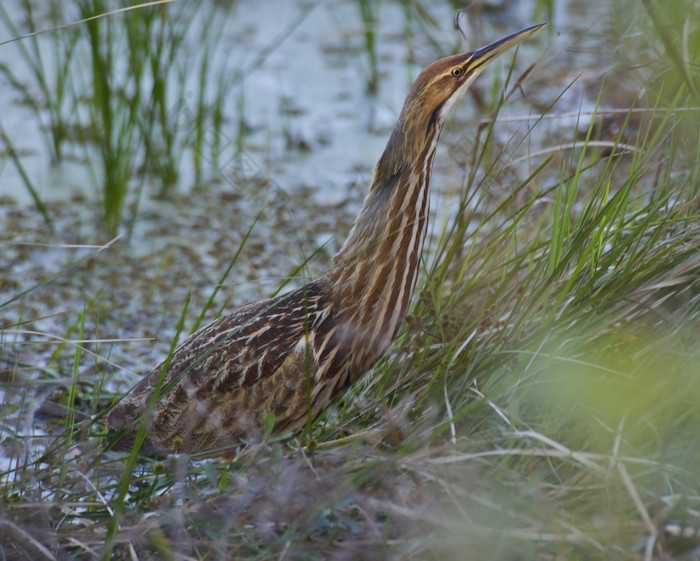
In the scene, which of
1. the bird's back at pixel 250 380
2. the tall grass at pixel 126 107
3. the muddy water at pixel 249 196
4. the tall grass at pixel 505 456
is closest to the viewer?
→ the tall grass at pixel 505 456

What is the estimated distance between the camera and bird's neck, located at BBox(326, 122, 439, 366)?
6.82 ft

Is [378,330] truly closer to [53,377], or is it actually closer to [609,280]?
[609,280]

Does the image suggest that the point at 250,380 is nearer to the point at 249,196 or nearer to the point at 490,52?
the point at 490,52

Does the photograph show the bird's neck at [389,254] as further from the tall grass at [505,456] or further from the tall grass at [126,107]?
the tall grass at [126,107]

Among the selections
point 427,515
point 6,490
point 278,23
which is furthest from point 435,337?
point 278,23

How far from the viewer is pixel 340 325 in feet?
6.82

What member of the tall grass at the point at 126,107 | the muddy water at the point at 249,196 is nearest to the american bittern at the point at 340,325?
the muddy water at the point at 249,196

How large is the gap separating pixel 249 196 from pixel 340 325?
5.08 feet

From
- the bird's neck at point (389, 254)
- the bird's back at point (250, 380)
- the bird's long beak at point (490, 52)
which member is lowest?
the bird's back at point (250, 380)

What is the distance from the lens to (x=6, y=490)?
1.71 meters

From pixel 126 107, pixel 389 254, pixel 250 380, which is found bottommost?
pixel 250 380

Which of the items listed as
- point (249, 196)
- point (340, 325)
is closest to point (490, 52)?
point (340, 325)

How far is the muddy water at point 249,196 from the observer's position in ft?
9.34

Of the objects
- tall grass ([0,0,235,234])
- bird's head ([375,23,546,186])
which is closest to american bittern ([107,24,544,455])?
bird's head ([375,23,546,186])
